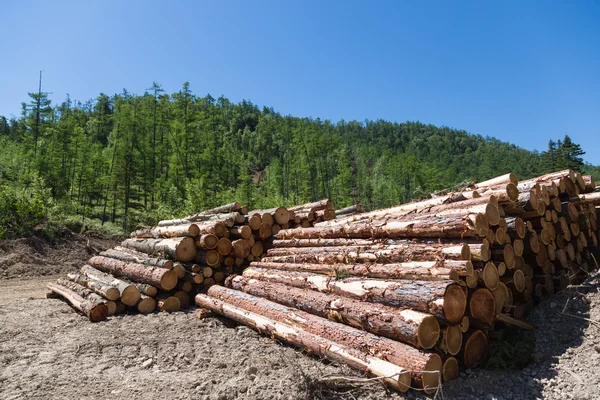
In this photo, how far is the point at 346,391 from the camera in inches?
140

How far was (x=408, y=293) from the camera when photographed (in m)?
4.06

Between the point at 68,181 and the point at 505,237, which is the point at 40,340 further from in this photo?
the point at 68,181

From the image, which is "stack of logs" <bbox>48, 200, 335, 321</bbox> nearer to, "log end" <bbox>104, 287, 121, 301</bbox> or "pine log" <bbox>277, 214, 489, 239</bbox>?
"log end" <bbox>104, 287, 121, 301</bbox>

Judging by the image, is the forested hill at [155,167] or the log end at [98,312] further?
the forested hill at [155,167]

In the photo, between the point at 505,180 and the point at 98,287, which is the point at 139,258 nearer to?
the point at 98,287

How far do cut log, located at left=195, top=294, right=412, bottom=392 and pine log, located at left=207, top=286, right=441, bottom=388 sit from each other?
65 mm

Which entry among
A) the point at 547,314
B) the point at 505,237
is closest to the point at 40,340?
the point at 505,237

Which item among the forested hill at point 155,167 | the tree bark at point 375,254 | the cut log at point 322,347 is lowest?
the cut log at point 322,347

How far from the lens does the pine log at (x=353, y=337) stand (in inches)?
135

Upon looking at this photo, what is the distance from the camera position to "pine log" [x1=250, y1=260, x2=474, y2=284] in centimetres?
402

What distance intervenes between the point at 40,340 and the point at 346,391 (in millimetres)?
5135

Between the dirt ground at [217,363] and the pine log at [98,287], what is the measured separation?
0.64 metres

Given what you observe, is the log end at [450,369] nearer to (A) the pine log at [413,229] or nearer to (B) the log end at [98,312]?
(A) the pine log at [413,229]

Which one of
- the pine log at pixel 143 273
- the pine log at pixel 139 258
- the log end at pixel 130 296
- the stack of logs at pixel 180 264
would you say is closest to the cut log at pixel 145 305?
the stack of logs at pixel 180 264
